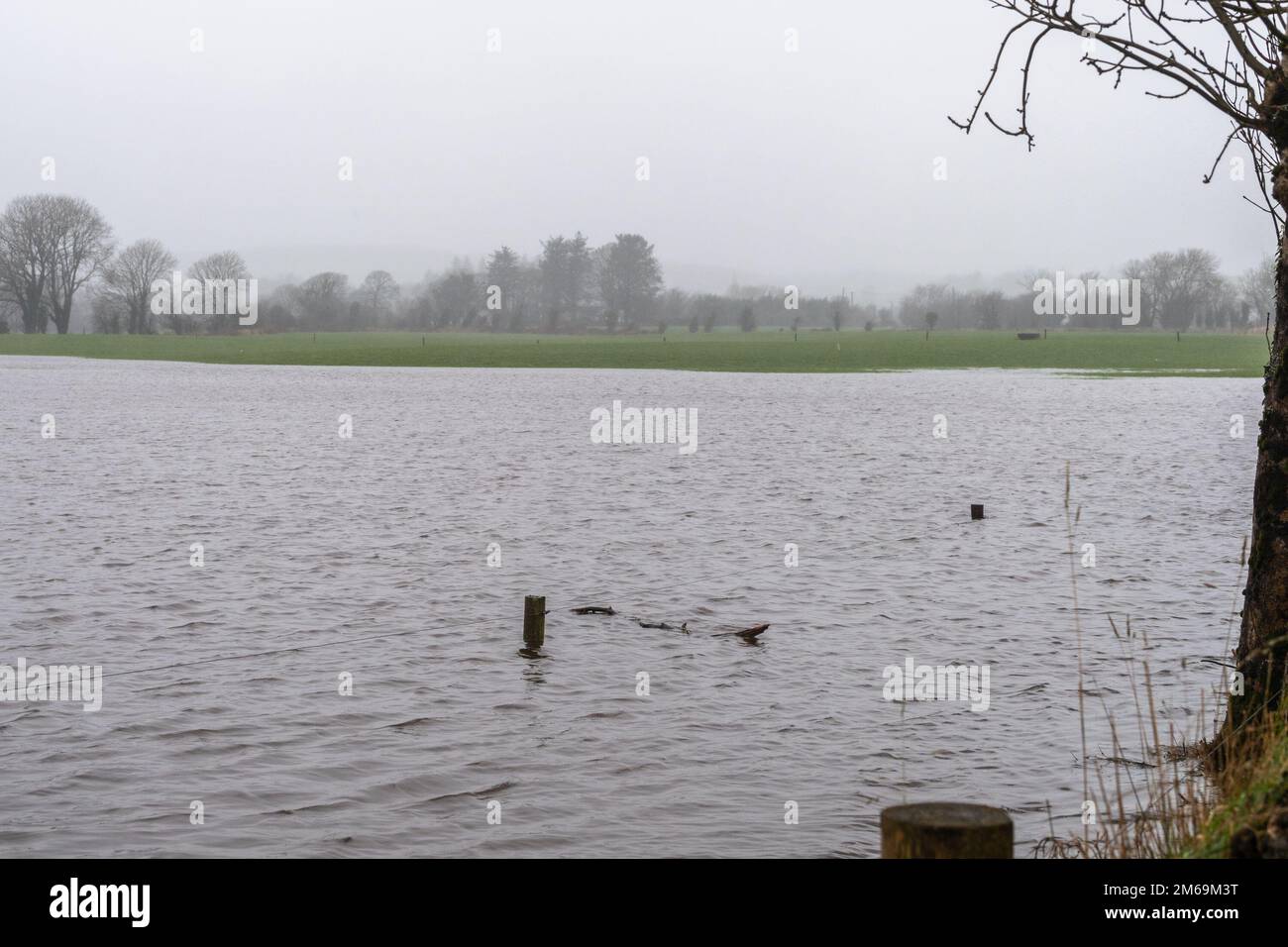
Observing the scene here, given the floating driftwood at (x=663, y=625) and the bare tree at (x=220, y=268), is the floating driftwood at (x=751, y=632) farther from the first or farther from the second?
the bare tree at (x=220, y=268)

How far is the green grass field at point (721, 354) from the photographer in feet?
295

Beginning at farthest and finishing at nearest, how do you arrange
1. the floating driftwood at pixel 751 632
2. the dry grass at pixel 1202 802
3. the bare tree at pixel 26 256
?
the bare tree at pixel 26 256 < the floating driftwood at pixel 751 632 < the dry grass at pixel 1202 802

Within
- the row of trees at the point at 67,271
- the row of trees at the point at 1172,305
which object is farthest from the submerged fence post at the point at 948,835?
the row of trees at the point at 1172,305

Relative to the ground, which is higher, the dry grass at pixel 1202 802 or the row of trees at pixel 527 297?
the row of trees at pixel 527 297

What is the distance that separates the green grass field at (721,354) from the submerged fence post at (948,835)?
8029 centimetres

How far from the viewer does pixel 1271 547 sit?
9.08 m

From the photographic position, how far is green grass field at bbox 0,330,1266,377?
89.9m

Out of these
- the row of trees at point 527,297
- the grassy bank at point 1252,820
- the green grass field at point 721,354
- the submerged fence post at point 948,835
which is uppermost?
the row of trees at point 527,297

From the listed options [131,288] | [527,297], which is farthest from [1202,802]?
[527,297]

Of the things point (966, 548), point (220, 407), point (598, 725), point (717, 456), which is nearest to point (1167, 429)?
point (717, 456)

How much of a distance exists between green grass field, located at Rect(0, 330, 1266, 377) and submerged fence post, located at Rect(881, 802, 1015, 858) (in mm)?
80288

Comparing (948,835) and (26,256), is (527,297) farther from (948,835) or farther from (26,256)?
(948,835)
